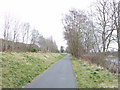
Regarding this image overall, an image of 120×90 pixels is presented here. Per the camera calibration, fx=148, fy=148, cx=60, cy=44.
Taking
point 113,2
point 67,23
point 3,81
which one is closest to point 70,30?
point 67,23

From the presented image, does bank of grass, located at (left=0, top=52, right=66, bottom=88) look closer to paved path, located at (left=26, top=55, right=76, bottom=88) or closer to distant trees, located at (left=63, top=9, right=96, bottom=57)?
paved path, located at (left=26, top=55, right=76, bottom=88)

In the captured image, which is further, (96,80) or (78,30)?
(78,30)

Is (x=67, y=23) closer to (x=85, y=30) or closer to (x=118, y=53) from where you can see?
(x=85, y=30)

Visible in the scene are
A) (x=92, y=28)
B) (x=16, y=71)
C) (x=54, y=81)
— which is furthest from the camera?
(x=92, y=28)

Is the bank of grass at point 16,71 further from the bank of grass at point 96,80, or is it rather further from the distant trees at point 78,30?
the distant trees at point 78,30

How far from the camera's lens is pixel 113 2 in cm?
2105

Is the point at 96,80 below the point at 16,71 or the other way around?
below

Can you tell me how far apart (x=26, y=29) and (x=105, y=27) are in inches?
1354

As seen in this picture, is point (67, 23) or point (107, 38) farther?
point (67, 23)

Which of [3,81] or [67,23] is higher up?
[67,23]

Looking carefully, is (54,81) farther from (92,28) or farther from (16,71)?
(92,28)

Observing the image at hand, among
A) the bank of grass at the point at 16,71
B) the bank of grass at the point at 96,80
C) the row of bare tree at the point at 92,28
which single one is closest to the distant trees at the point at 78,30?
the row of bare tree at the point at 92,28

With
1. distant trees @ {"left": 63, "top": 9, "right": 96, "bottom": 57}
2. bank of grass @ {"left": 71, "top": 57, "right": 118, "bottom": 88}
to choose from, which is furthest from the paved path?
distant trees @ {"left": 63, "top": 9, "right": 96, "bottom": 57}

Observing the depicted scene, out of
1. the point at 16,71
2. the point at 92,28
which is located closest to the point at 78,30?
the point at 92,28
